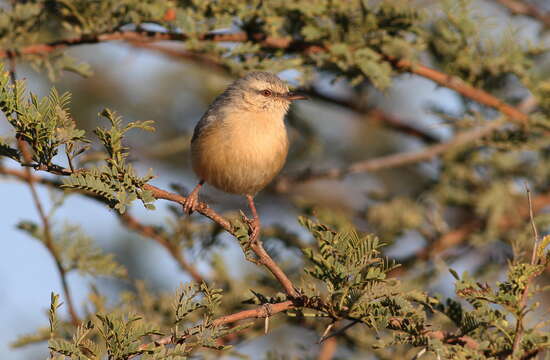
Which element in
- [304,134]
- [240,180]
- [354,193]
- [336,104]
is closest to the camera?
[240,180]

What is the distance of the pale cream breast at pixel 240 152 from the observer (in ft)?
15.5

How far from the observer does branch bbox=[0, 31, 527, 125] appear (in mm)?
3992

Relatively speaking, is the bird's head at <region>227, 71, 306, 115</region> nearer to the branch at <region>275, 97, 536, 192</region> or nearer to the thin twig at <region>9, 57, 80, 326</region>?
the branch at <region>275, 97, 536, 192</region>

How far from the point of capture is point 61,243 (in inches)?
176

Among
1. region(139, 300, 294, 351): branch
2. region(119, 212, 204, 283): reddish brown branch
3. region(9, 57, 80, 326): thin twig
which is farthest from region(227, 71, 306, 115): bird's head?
region(139, 300, 294, 351): branch

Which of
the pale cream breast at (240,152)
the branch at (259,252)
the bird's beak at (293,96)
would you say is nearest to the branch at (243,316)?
the branch at (259,252)

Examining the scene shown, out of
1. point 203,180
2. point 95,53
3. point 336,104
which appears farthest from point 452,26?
point 95,53

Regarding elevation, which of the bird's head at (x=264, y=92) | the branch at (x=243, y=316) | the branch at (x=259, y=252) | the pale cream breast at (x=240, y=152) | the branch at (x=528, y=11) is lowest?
the pale cream breast at (x=240, y=152)

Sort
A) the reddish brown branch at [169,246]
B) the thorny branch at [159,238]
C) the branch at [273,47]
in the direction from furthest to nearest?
the reddish brown branch at [169,246]
the thorny branch at [159,238]
the branch at [273,47]

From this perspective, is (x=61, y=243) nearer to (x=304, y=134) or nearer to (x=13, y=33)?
(x=13, y=33)

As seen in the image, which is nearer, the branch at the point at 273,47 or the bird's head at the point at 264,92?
the branch at the point at 273,47

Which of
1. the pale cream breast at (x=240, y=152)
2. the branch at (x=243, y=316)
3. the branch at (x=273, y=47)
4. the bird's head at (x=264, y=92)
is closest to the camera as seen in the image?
the branch at (x=243, y=316)

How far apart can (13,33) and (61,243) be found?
1475 mm

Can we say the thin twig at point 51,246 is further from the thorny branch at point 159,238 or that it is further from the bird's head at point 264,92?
the bird's head at point 264,92
